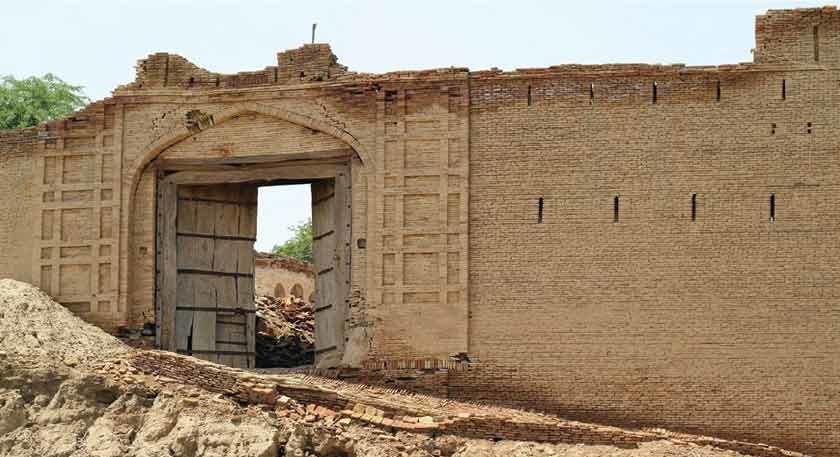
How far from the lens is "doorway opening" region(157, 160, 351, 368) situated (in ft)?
82.1

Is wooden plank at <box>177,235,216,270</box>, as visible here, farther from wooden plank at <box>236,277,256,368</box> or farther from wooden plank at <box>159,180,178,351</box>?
wooden plank at <box>236,277,256,368</box>

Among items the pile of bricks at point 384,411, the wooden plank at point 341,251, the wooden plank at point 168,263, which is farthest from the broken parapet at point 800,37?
the wooden plank at point 168,263

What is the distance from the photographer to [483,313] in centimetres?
2388

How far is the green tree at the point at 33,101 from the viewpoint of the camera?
3588 centimetres

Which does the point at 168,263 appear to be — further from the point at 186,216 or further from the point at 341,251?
the point at 341,251

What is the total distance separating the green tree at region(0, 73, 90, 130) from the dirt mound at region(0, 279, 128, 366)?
11430 mm

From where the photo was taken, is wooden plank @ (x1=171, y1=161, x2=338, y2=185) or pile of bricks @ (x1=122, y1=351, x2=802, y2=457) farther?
wooden plank @ (x1=171, y1=161, x2=338, y2=185)

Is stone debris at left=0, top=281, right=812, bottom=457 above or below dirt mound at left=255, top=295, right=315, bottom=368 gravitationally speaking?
below

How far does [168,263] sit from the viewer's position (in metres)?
25.5

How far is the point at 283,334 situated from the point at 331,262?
131 inches

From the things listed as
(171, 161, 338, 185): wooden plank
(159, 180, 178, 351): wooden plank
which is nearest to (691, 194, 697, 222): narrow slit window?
(171, 161, 338, 185): wooden plank

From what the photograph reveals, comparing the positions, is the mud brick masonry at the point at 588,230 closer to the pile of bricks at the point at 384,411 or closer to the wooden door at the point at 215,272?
the wooden door at the point at 215,272

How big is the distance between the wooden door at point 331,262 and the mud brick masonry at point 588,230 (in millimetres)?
110

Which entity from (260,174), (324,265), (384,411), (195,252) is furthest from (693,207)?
(195,252)
